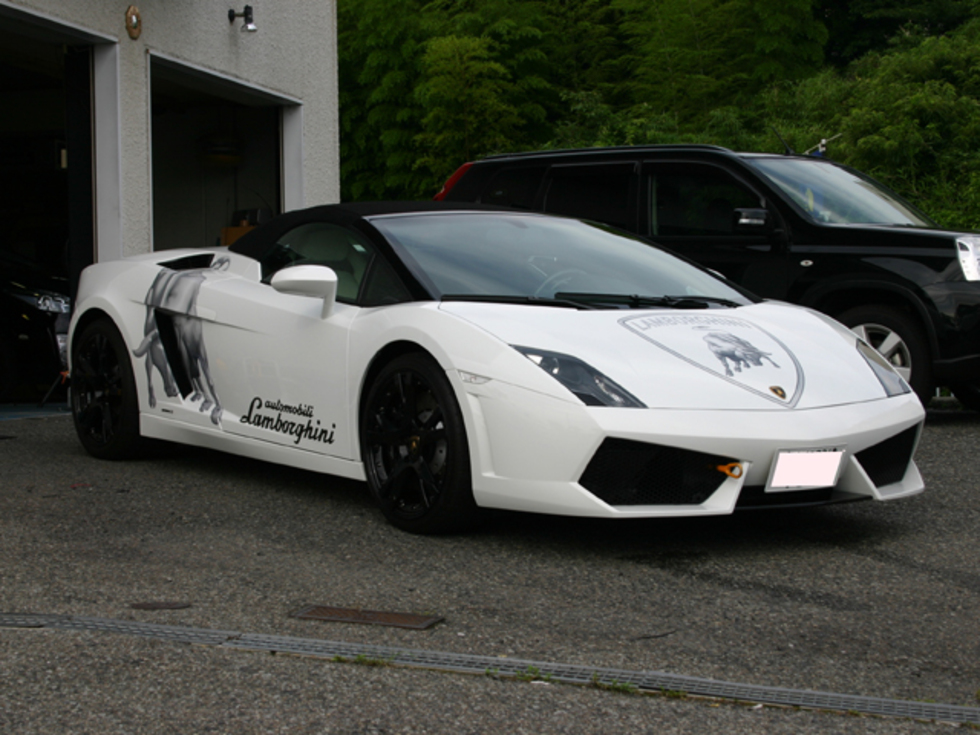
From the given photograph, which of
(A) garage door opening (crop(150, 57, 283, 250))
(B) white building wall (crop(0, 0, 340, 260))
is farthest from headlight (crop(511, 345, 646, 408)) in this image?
(A) garage door opening (crop(150, 57, 283, 250))

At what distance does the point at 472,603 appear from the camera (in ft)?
11.7

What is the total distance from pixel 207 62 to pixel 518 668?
8.92 m

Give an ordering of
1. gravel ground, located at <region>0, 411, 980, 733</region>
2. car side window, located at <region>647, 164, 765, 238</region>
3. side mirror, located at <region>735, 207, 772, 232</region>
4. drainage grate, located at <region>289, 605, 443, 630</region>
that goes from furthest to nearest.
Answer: car side window, located at <region>647, 164, 765, 238</region> < side mirror, located at <region>735, 207, 772, 232</region> < drainage grate, located at <region>289, 605, 443, 630</region> < gravel ground, located at <region>0, 411, 980, 733</region>

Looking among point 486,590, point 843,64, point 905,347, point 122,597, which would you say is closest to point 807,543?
point 486,590

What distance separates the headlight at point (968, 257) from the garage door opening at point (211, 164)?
7482 mm

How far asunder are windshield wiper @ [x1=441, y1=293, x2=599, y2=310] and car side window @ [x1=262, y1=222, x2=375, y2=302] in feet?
1.77

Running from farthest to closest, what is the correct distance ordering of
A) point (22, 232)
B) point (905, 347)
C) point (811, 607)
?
point (22, 232), point (905, 347), point (811, 607)

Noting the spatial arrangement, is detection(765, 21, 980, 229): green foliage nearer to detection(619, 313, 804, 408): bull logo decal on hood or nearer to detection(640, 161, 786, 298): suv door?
detection(640, 161, 786, 298): suv door

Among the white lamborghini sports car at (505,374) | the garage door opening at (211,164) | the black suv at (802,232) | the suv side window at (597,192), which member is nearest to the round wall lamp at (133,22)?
the garage door opening at (211,164)

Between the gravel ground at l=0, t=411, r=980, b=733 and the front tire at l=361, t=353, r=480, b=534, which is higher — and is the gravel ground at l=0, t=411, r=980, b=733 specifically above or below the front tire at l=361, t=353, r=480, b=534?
below

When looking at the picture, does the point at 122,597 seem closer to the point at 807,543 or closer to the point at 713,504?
the point at 713,504

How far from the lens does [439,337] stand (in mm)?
4293

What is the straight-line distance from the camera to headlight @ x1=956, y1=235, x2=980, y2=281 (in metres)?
7.07

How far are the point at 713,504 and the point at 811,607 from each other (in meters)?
0.55
